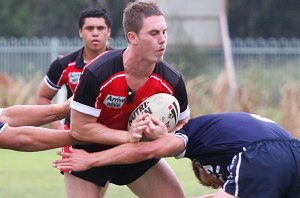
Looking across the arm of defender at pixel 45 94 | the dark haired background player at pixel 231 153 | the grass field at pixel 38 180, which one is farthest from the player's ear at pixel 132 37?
the grass field at pixel 38 180

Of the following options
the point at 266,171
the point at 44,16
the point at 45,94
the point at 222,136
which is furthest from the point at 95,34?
the point at 44,16

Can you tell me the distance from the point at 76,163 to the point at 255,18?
36.9m

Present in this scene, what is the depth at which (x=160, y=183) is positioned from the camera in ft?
24.7

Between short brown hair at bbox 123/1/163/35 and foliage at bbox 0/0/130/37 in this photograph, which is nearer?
short brown hair at bbox 123/1/163/35

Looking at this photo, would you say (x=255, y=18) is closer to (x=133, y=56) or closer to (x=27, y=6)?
(x=27, y=6)

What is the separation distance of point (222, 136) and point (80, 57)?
3.56 metres

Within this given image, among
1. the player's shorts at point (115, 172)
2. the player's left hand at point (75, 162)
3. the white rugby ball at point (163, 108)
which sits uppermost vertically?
the white rugby ball at point (163, 108)

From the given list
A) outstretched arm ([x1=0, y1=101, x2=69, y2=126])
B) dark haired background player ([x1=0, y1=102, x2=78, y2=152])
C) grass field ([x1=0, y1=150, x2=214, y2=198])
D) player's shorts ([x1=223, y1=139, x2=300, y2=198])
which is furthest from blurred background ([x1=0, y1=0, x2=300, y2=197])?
player's shorts ([x1=223, y1=139, x2=300, y2=198])

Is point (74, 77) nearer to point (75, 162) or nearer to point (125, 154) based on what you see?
point (75, 162)

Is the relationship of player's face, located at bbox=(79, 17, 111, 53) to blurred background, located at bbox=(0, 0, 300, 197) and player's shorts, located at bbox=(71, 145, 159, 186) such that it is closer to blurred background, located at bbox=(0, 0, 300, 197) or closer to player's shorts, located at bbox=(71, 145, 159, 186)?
blurred background, located at bbox=(0, 0, 300, 197)

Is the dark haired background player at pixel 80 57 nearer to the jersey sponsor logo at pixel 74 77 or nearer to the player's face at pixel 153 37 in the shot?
the jersey sponsor logo at pixel 74 77

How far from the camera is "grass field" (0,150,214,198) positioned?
37.8 ft

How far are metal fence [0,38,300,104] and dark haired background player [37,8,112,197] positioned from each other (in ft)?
44.3

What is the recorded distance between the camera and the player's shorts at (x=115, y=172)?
24.3ft
